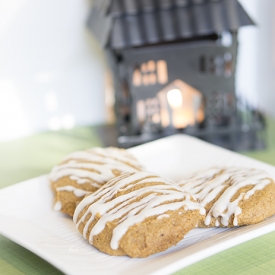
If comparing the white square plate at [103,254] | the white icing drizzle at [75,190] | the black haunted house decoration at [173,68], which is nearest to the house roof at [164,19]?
the black haunted house decoration at [173,68]

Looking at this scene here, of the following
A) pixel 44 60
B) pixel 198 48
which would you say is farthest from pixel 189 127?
pixel 44 60

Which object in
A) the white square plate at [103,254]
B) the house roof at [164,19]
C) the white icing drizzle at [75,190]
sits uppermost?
the house roof at [164,19]

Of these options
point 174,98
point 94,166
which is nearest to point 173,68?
point 174,98

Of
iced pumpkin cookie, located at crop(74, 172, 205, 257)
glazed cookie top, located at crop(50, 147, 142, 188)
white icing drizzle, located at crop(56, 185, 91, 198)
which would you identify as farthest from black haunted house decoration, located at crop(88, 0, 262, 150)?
iced pumpkin cookie, located at crop(74, 172, 205, 257)

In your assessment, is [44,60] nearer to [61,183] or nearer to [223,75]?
[223,75]

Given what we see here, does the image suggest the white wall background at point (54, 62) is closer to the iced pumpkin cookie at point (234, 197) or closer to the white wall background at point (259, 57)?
the white wall background at point (259, 57)
